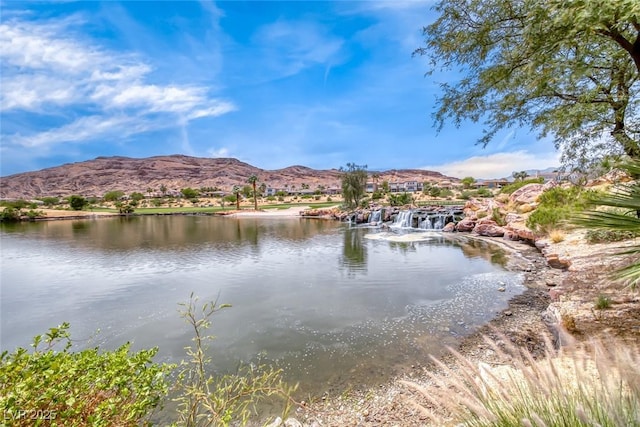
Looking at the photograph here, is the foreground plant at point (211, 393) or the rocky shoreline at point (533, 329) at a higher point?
the foreground plant at point (211, 393)

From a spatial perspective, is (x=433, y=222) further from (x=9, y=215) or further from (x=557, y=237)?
(x=9, y=215)

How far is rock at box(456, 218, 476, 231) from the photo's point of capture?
28328 millimetres

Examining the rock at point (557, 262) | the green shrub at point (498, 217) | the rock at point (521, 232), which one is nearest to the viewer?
the rock at point (557, 262)

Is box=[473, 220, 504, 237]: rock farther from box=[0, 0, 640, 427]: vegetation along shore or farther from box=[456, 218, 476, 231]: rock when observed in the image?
box=[0, 0, 640, 427]: vegetation along shore

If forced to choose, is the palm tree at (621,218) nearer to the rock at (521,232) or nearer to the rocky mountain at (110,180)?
the rock at (521,232)

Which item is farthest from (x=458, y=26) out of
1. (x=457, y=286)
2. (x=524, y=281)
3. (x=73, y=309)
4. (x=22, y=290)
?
(x=22, y=290)

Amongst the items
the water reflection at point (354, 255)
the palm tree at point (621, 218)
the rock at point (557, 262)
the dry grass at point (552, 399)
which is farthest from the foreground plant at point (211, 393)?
the rock at point (557, 262)

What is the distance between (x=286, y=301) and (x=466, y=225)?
2348 cm

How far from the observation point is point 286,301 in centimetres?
1098

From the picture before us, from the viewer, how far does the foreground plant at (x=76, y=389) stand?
2.02 meters

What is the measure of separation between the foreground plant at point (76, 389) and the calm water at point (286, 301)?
4.16 ft

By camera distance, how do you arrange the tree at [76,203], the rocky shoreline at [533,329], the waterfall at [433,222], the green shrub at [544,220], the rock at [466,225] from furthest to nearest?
the tree at [76,203], the waterfall at [433,222], the rock at [466,225], the green shrub at [544,220], the rocky shoreline at [533,329]

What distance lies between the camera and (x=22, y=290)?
1320 centimetres

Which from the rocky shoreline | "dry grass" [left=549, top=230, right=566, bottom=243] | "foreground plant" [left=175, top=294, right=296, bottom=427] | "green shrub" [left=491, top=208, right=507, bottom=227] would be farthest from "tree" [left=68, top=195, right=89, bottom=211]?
"dry grass" [left=549, top=230, right=566, bottom=243]
